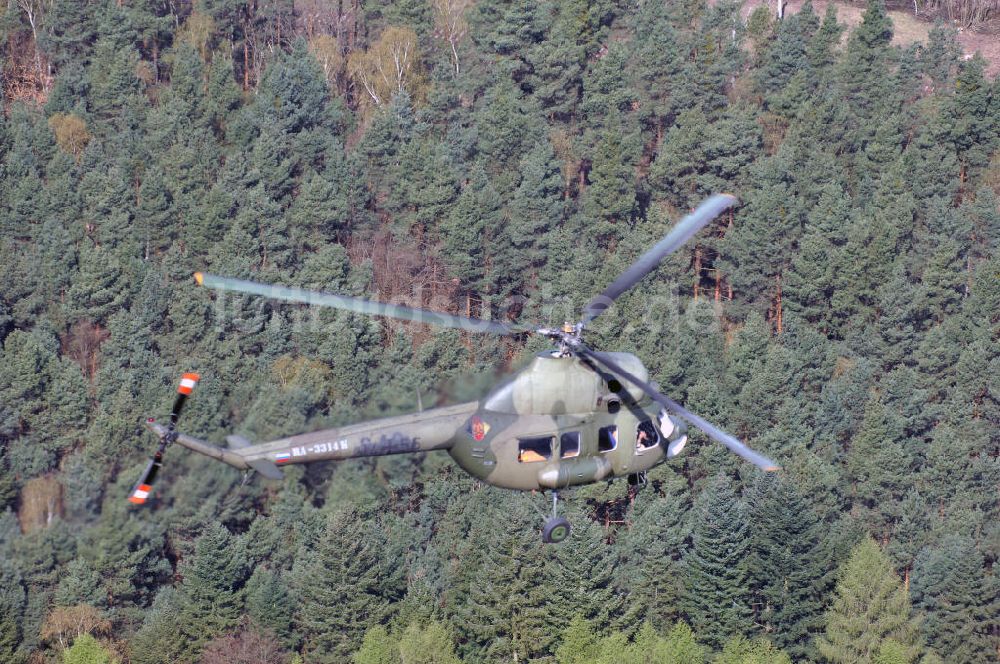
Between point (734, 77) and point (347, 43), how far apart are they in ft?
104

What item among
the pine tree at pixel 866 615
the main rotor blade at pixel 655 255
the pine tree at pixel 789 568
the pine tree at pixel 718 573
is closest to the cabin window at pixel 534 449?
the main rotor blade at pixel 655 255

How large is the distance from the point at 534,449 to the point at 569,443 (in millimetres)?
858

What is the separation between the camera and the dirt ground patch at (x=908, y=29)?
13425 centimetres

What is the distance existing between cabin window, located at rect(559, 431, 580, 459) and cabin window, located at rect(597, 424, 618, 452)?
2.02 ft

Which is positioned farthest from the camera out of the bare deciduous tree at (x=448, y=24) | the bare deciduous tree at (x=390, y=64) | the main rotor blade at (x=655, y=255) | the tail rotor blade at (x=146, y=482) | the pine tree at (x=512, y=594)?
the bare deciduous tree at (x=448, y=24)

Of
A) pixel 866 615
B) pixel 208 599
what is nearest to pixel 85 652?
pixel 208 599

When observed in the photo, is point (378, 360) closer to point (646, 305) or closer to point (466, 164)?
point (646, 305)

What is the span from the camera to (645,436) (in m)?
Result: 41.8

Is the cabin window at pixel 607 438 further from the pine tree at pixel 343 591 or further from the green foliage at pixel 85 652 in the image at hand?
the green foliage at pixel 85 652

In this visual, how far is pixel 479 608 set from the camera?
8531 cm

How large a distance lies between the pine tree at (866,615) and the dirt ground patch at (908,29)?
5674cm

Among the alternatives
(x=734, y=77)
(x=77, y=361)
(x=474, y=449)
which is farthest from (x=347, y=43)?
(x=474, y=449)

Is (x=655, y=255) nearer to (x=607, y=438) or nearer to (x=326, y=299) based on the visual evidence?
(x=607, y=438)

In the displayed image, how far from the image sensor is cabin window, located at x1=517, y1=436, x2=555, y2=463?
40438 millimetres
